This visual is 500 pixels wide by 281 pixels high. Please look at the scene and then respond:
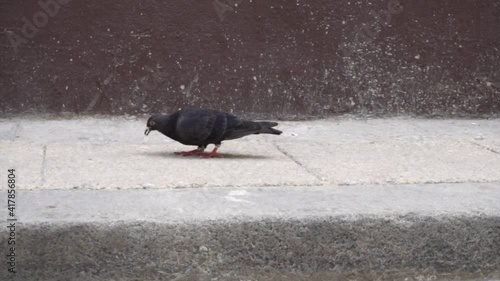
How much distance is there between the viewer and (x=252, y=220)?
3.32m

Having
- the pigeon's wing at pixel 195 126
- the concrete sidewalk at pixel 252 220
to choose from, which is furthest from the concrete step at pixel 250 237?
the pigeon's wing at pixel 195 126

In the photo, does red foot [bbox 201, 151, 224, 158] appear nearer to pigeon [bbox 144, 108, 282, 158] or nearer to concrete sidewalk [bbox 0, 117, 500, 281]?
pigeon [bbox 144, 108, 282, 158]

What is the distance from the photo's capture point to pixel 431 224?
11.3ft

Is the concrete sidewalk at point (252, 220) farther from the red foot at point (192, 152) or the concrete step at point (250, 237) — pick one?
the red foot at point (192, 152)

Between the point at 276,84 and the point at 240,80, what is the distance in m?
0.24

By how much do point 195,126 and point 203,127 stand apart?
41 mm

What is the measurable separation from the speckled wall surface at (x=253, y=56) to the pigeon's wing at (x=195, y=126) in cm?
123

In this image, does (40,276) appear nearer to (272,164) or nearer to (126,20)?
(272,164)

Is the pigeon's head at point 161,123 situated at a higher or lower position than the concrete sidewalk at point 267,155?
higher

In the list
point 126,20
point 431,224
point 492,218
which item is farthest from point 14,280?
point 126,20

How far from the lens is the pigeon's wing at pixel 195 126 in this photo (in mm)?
4512

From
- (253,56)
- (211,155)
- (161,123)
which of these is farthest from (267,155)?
(253,56)

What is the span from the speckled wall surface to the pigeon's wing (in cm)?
123

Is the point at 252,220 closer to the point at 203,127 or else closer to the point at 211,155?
the point at 203,127
